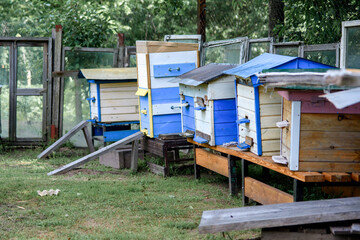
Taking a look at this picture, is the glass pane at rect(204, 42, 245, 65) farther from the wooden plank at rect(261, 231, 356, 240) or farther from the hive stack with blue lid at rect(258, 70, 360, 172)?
the wooden plank at rect(261, 231, 356, 240)

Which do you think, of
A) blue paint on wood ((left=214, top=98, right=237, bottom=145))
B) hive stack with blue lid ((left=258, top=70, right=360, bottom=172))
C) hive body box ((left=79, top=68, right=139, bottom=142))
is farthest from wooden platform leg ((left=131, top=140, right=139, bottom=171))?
hive stack with blue lid ((left=258, top=70, right=360, bottom=172))

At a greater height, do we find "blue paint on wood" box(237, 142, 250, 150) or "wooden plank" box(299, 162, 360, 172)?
"blue paint on wood" box(237, 142, 250, 150)

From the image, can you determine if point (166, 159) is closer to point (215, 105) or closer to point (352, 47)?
point (215, 105)

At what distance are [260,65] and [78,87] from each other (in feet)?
23.1

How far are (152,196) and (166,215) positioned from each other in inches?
37.1

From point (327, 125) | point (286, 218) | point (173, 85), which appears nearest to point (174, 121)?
point (173, 85)

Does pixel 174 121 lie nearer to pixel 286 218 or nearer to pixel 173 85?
pixel 173 85

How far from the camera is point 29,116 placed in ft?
Result: 38.7

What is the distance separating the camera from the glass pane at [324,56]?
7.07 metres

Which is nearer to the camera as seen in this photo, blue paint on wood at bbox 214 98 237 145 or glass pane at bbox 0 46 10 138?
blue paint on wood at bbox 214 98 237 145

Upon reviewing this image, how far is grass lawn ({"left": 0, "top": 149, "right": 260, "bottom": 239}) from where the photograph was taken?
5391 millimetres

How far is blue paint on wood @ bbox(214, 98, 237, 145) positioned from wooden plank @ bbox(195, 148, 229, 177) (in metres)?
0.39

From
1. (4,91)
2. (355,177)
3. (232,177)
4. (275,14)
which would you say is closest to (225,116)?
(232,177)

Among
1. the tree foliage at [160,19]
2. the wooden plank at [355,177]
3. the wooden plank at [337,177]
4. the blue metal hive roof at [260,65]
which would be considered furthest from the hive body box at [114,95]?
the wooden plank at [355,177]
